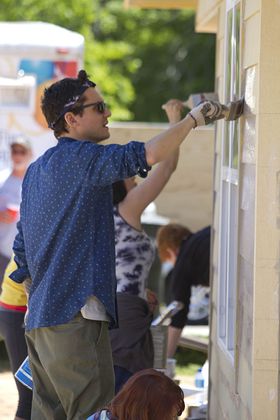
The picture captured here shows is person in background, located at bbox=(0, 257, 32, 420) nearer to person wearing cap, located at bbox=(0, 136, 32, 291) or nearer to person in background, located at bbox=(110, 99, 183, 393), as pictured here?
person in background, located at bbox=(110, 99, 183, 393)

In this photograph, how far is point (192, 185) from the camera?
36.2 ft

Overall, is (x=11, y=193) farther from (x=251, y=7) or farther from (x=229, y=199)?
(x=251, y=7)

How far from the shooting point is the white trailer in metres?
8.62

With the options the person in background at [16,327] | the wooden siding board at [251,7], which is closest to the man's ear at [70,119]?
the wooden siding board at [251,7]

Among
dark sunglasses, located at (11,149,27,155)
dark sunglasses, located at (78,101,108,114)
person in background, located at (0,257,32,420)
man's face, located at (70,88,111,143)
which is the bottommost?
person in background, located at (0,257,32,420)

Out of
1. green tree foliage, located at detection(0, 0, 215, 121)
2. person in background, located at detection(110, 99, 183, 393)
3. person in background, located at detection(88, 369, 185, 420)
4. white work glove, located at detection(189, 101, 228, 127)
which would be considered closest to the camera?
person in background, located at detection(88, 369, 185, 420)

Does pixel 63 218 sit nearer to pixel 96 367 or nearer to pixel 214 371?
pixel 96 367

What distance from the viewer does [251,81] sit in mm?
3861

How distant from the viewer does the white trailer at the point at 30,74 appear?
8625 mm

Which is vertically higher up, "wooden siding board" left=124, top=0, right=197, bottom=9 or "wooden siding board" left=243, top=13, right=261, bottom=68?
"wooden siding board" left=124, top=0, right=197, bottom=9

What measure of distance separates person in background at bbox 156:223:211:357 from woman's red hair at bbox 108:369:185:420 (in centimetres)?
357

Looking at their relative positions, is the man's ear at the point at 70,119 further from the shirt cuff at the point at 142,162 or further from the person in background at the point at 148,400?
the person in background at the point at 148,400

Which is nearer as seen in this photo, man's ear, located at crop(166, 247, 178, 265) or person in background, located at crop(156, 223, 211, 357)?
person in background, located at crop(156, 223, 211, 357)

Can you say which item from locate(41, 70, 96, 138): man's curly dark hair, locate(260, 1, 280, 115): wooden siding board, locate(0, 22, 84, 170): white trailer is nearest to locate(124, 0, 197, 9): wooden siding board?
locate(0, 22, 84, 170): white trailer
